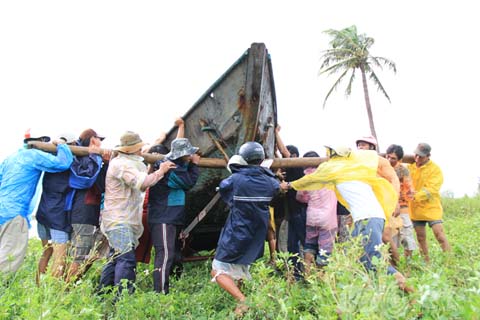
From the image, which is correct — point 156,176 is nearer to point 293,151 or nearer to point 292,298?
point 292,298

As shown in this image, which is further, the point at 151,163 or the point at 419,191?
the point at 419,191

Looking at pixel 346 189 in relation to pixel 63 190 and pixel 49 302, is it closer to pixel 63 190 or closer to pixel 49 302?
pixel 49 302

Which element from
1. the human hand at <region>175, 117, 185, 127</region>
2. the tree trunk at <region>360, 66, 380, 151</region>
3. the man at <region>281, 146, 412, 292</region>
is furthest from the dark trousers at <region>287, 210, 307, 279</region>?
the tree trunk at <region>360, 66, 380, 151</region>

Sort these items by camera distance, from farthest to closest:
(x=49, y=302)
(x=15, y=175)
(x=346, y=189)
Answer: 1. (x=15, y=175)
2. (x=346, y=189)
3. (x=49, y=302)

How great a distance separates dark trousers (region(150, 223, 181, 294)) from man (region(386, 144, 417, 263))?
127 inches

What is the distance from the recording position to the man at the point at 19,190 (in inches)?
167

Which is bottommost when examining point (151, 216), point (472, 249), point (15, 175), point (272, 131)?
point (472, 249)

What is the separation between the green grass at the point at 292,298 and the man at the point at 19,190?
1.23 ft

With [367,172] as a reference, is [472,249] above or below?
below

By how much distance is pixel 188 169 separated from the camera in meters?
4.60

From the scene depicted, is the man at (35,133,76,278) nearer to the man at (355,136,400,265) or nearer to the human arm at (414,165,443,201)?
the man at (355,136,400,265)

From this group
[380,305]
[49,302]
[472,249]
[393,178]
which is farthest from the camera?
[472,249]

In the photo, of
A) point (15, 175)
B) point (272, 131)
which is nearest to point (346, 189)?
point (272, 131)

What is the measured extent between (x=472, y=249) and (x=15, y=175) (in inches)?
221
